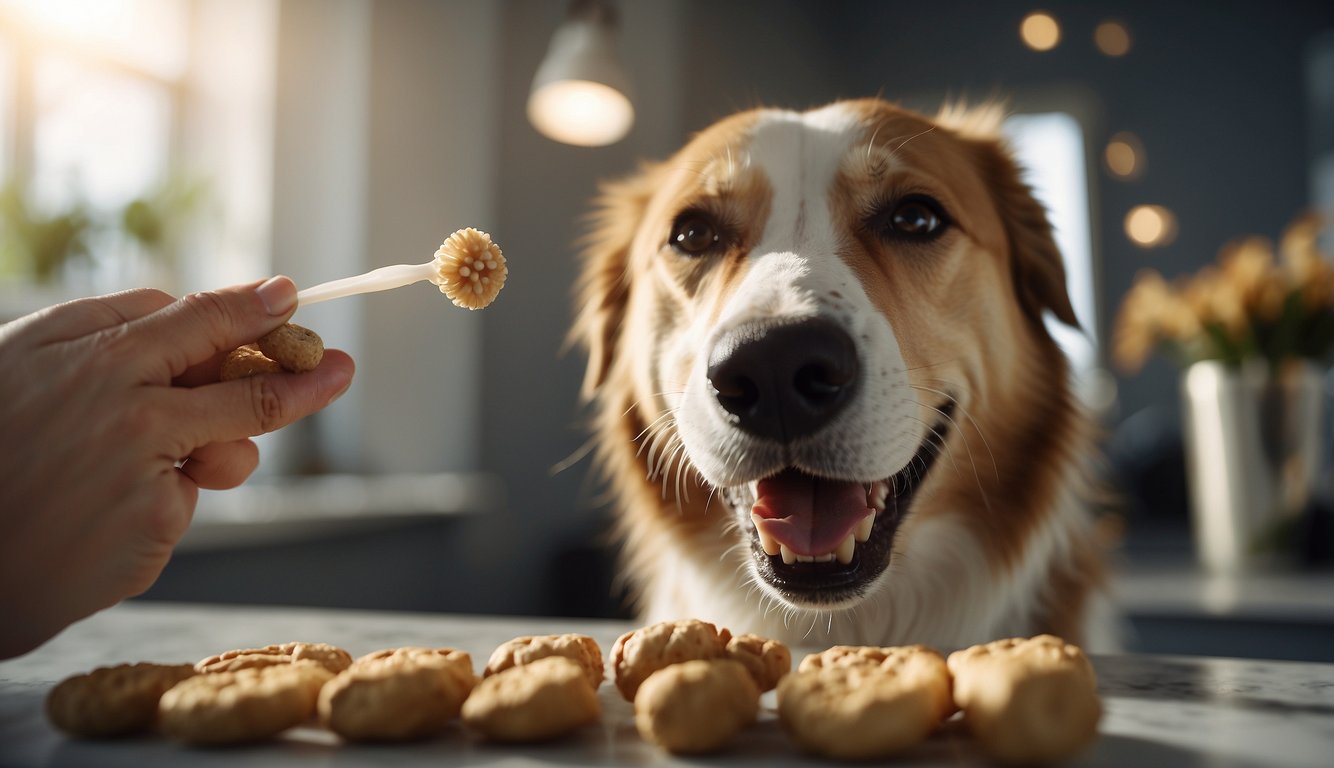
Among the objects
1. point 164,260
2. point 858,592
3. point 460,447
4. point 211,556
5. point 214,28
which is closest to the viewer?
point 858,592

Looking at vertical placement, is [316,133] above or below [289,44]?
below

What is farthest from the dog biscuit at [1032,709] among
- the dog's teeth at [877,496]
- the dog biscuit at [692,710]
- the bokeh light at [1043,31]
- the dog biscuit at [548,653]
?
→ the bokeh light at [1043,31]

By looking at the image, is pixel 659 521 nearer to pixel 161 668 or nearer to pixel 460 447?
pixel 161 668

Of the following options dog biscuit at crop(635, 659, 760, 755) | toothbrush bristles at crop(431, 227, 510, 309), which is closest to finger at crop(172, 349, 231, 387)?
toothbrush bristles at crop(431, 227, 510, 309)

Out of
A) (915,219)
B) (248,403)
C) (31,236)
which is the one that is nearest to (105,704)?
(248,403)

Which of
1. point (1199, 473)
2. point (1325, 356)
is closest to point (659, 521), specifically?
point (1199, 473)

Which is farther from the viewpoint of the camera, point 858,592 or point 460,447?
point 460,447

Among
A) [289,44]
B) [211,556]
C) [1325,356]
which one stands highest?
[289,44]
